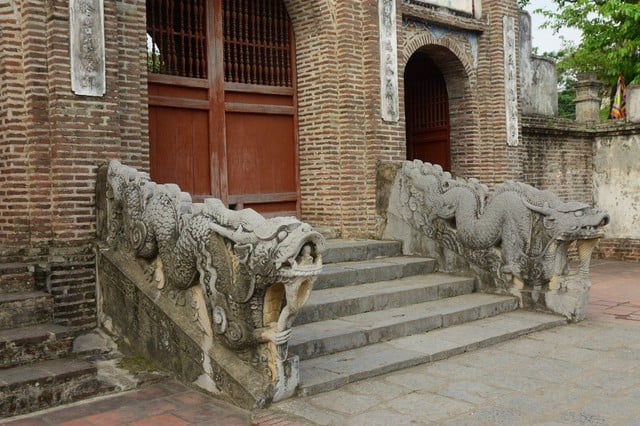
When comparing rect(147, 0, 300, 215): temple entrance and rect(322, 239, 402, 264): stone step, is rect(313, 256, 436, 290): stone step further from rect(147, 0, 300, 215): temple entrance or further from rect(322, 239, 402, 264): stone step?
rect(147, 0, 300, 215): temple entrance

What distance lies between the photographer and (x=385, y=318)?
595 cm

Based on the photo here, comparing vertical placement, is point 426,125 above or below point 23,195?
above

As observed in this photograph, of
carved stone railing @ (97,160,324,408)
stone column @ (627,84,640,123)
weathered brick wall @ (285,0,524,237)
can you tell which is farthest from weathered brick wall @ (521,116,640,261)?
carved stone railing @ (97,160,324,408)

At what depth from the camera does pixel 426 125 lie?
11719 mm

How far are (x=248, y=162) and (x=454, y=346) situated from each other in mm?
4005

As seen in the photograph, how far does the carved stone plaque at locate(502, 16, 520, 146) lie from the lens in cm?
1070

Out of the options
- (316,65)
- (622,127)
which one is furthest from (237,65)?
(622,127)

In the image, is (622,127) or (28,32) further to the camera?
(622,127)

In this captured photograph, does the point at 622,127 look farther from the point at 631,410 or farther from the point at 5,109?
the point at 5,109

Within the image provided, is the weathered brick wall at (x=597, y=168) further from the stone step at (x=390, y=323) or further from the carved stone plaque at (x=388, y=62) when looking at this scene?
the stone step at (x=390, y=323)

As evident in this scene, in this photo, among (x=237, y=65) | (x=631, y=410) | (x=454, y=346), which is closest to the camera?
(x=631, y=410)

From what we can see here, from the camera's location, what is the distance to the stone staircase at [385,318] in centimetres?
505

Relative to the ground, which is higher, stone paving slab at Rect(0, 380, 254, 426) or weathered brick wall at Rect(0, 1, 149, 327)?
weathered brick wall at Rect(0, 1, 149, 327)

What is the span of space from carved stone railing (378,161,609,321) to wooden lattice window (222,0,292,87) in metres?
2.28
